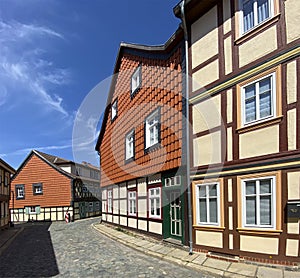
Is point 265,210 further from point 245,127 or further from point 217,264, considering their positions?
point 245,127

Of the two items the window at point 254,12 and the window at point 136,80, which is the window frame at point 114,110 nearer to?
the window at point 136,80

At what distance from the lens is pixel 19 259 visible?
957cm

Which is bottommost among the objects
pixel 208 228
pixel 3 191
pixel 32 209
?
pixel 32 209

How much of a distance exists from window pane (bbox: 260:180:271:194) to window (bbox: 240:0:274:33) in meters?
4.14

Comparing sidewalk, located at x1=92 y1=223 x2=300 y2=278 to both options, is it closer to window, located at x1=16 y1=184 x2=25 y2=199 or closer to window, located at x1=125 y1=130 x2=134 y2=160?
window, located at x1=125 y1=130 x2=134 y2=160

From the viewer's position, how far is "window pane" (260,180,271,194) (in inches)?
273

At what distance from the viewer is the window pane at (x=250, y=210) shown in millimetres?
7211

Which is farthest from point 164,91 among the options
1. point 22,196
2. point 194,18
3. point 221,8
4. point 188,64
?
point 22,196

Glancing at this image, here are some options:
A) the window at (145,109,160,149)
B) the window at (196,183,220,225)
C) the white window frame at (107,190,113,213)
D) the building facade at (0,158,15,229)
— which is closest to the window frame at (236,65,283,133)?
the window at (196,183,220,225)

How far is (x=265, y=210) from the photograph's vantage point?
22.8 feet

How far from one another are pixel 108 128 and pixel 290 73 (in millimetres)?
13946

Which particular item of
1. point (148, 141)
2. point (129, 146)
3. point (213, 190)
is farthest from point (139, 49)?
point (213, 190)

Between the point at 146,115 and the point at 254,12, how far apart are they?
20.1ft

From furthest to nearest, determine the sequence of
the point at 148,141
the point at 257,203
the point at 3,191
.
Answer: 1. the point at 3,191
2. the point at 148,141
3. the point at 257,203
